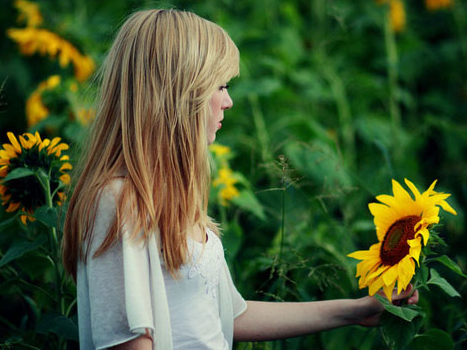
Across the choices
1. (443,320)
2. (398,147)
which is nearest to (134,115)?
(443,320)

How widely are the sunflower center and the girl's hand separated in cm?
8

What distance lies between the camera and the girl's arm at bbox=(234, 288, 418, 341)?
1.30 meters

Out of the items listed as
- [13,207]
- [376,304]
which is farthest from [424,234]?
[13,207]

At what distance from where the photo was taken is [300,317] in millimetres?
1330

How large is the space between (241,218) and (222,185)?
501mm

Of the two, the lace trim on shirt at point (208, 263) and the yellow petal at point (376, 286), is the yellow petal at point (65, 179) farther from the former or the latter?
the yellow petal at point (376, 286)

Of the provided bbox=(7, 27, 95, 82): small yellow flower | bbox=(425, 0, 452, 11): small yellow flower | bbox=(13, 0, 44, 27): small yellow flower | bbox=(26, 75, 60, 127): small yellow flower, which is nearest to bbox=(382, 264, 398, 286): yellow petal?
bbox=(26, 75, 60, 127): small yellow flower

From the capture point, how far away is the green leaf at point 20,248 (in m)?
1.29

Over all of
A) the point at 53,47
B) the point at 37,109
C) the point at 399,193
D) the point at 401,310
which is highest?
the point at 53,47

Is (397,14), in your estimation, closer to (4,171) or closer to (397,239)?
(397,239)

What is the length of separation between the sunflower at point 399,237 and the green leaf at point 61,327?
2.15 feet

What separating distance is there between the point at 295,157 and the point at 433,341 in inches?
49.1

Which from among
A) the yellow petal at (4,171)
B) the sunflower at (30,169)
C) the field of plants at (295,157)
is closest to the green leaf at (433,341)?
the field of plants at (295,157)

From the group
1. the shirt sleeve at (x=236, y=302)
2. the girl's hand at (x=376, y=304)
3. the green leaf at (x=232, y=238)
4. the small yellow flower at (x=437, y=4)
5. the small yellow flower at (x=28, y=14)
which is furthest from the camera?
the small yellow flower at (x=437, y=4)
